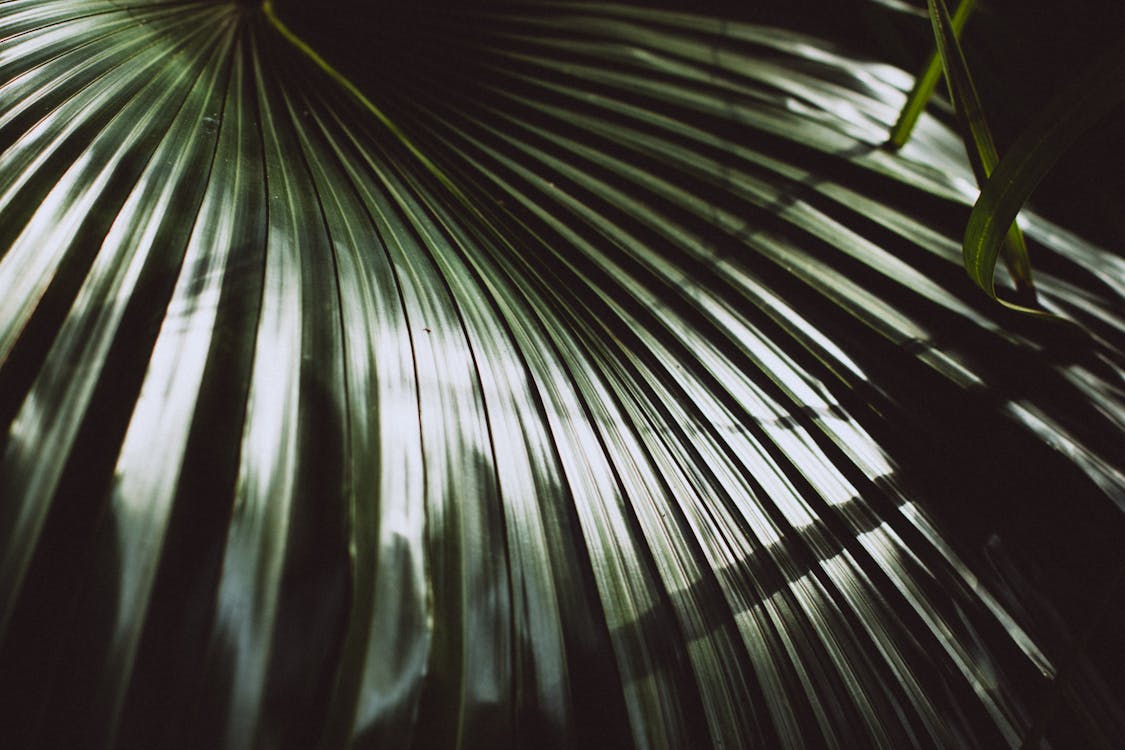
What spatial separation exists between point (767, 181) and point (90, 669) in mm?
700

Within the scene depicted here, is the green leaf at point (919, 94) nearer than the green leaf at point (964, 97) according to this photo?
No

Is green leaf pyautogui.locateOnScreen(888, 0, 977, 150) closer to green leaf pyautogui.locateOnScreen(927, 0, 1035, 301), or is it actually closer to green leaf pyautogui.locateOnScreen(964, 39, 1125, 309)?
green leaf pyautogui.locateOnScreen(927, 0, 1035, 301)

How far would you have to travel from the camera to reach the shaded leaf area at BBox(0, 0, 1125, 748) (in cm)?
34

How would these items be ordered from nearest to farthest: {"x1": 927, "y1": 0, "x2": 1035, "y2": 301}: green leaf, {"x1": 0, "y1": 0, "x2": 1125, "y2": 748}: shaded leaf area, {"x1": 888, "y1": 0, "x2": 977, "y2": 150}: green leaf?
{"x1": 0, "y1": 0, "x2": 1125, "y2": 748}: shaded leaf area → {"x1": 927, "y1": 0, "x2": 1035, "y2": 301}: green leaf → {"x1": 888, "y1": 0, "x2": 977, "y2": 150}: green leaf

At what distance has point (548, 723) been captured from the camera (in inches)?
15.0

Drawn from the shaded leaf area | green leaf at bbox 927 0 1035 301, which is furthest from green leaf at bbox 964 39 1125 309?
the shaded leaf area

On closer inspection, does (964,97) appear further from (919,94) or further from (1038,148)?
(919,94)

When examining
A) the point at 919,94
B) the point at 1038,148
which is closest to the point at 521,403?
the point at 1038,148

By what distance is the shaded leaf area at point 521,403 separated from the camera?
0.34 meters

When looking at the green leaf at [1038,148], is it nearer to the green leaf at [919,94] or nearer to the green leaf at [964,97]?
the green leaf at [964,97]

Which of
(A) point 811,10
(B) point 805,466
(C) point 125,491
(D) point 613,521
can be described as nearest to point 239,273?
(C) point 125,491

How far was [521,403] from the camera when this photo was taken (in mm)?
482

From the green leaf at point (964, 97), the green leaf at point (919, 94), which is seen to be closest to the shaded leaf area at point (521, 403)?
the green leaf at point (919, 94)

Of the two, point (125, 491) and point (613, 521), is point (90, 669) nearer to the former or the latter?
point (125, 491)
